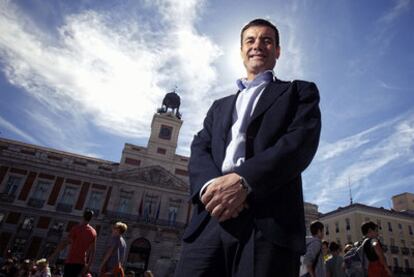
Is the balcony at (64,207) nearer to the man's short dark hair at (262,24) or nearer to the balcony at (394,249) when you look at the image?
the man's short dark hair at (262,24)

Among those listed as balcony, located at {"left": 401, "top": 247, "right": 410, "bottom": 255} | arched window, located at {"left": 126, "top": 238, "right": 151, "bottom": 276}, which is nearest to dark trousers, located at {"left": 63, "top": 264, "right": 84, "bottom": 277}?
arched window, located at {"left": 126, "top": 238, "right": 151, "bottom": 276}

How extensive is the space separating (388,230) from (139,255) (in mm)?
34133

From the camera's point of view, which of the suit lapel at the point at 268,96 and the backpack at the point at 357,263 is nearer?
the suit lapel at the point at 268,96

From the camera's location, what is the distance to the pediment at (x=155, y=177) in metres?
30.8

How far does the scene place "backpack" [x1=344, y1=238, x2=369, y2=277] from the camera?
4.56 m

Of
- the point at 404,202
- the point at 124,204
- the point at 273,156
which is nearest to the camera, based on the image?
the point at 273,156

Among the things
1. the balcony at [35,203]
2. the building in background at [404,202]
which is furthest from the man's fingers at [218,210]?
the building in background at [404,202]

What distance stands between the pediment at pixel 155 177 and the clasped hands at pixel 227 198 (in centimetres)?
3058

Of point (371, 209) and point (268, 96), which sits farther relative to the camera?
point (371, 209)

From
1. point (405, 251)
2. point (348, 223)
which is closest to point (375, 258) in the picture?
point (348, 223)

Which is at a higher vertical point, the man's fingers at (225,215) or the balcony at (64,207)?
the balcony at (64,207)

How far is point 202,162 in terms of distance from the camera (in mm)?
1807

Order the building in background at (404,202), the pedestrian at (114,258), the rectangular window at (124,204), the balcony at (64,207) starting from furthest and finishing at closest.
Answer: the building in background at (404,202) < the rectangular window at (124,204) < the balcony at (64,207) < the pedestrian at (114,258)

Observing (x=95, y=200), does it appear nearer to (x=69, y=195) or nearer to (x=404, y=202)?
(x=69, y=195)
